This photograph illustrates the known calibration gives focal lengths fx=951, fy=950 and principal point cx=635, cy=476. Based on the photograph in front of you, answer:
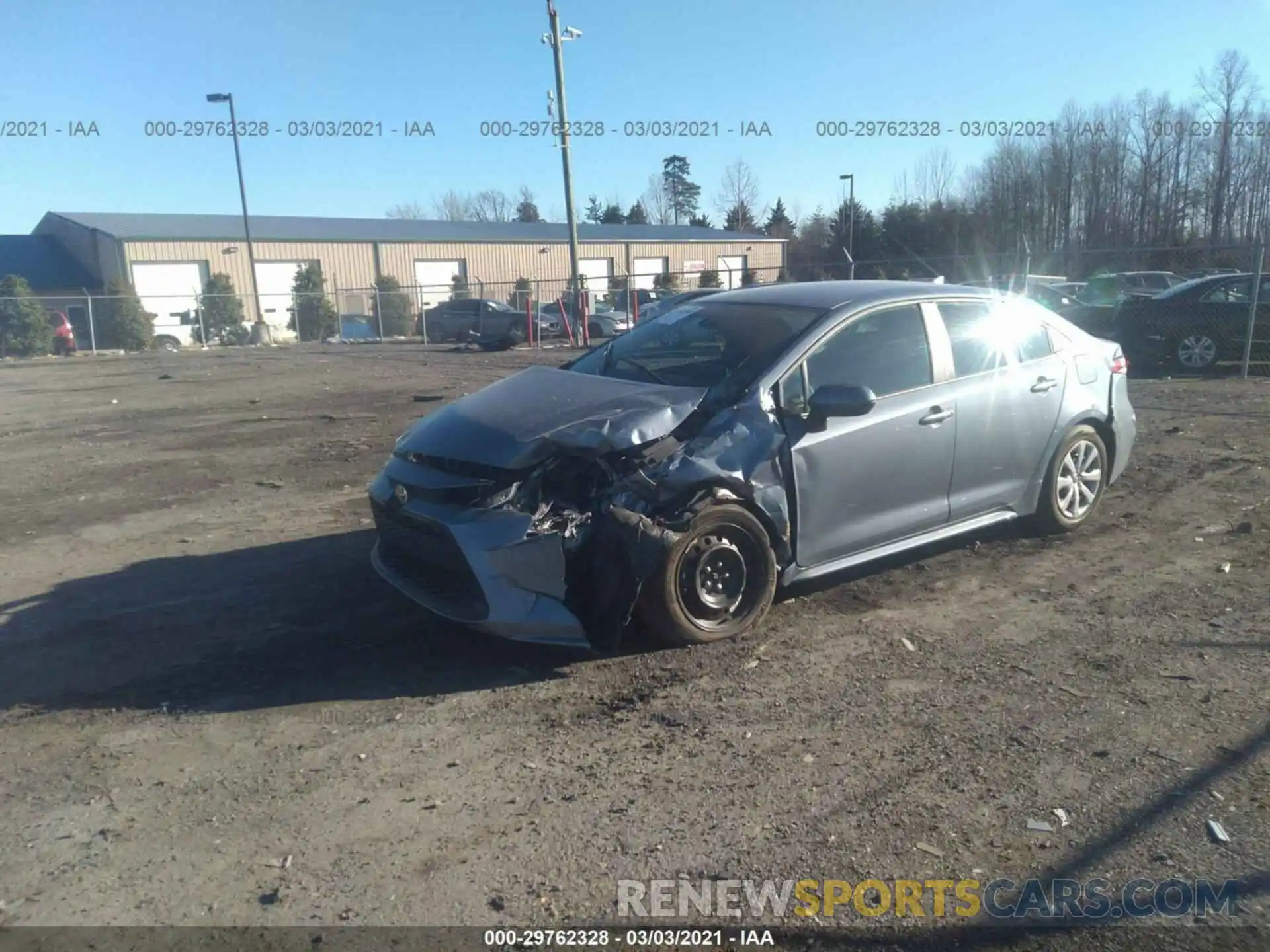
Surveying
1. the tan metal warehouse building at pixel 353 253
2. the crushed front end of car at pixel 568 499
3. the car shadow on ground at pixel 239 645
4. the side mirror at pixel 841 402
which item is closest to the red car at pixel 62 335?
the tan metal warehouse building at pixel 353 253

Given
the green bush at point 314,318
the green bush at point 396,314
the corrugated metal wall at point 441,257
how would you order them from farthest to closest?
the corrugated metal wall at point 441,257 < the green bush at point 396,314 < the green bush at point 314,318

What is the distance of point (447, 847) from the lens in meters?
3.08

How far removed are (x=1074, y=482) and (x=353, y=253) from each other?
4698 centimetres

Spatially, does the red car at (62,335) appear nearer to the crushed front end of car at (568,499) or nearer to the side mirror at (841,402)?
the crushed front end of car at (568,499)

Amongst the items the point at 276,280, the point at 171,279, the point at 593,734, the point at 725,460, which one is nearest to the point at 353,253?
the point at 276,280

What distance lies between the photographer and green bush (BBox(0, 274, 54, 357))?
30500mm

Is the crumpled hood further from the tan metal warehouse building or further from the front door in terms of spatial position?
the tan metal warehouse building

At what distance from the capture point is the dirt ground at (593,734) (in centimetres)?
295

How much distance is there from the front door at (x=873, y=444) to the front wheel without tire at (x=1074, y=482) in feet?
3.63

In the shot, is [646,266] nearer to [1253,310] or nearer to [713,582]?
[1253,310]

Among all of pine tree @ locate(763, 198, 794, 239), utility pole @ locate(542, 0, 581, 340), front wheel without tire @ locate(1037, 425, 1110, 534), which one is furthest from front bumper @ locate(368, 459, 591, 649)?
pine tree @ locate(763, 198, 794, 239)

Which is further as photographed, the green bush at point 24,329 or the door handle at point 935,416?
the green bush at point 24,329

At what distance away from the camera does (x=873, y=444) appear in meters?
5.02

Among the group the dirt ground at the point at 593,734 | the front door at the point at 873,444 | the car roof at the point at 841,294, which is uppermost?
the car roof at the point at 841,294
